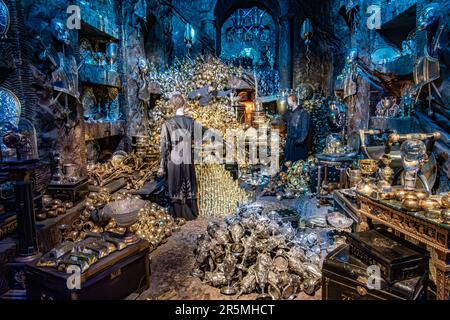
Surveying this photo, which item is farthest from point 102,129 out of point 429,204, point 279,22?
point 279,22

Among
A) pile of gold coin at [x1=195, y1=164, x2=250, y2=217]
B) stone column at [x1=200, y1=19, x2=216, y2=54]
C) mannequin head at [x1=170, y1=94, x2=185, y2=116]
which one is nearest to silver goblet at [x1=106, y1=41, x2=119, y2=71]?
mannequin head at [x1=170, y1=94, x2=185, y2=116]

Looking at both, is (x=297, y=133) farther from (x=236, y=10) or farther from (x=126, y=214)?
(x=236, y=10)

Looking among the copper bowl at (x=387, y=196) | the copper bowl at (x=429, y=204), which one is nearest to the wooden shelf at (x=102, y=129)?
the copper bowl at (x=387, y=196)

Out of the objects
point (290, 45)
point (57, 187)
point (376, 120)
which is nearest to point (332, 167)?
point (376, 120)

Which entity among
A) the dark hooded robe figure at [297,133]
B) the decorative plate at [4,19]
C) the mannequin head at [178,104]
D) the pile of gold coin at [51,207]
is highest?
the decorative plate at [4,19]

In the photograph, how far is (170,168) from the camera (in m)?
5.48

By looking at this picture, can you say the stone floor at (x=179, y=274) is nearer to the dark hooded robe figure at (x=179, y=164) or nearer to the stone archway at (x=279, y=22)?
the dark hooded robe figure at (x=179, y=164)

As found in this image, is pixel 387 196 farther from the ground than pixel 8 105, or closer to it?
closer to it

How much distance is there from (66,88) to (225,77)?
6498 millimetres

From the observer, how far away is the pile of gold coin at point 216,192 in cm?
592

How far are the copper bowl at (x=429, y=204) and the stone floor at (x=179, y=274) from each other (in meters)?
1.37

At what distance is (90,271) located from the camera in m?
2.52

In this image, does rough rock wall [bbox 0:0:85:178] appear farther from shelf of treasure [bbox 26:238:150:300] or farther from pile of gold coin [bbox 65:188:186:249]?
shelf of treasure [bbox 26:238:150:300]

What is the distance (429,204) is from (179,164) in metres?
3.97
